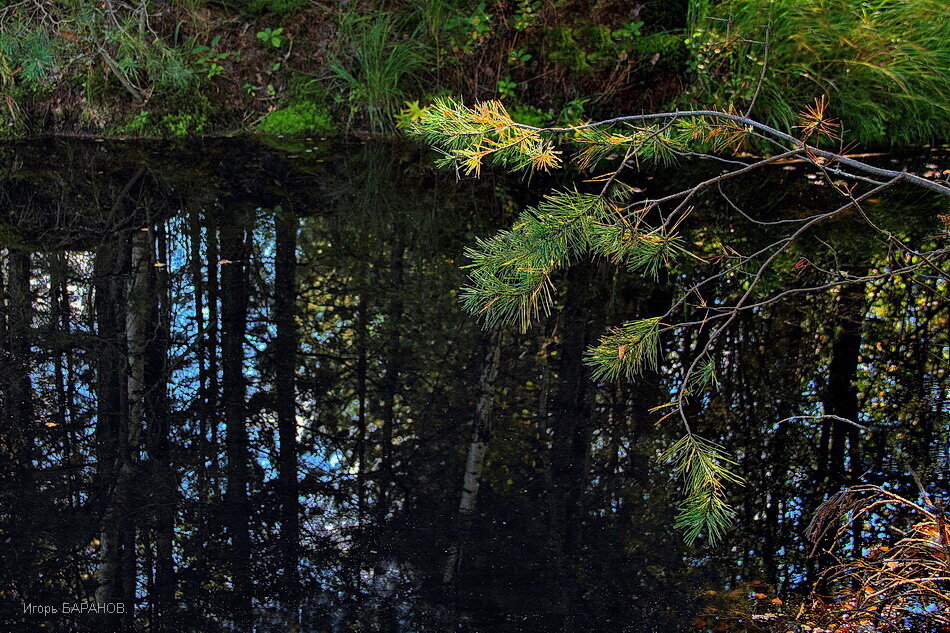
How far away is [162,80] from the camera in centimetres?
786

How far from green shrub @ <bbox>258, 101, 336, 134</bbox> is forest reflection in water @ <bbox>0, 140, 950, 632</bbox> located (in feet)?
9.93

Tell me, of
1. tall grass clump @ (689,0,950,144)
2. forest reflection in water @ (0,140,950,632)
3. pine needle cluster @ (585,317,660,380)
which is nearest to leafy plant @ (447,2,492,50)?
tall grass clump @ (689,0,950,144)

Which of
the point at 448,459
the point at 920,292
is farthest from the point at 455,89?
the point at 448,459

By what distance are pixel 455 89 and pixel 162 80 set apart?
9.13 feet

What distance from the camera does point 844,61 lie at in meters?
6.88

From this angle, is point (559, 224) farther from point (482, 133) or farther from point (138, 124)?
Result: point (138, 124)

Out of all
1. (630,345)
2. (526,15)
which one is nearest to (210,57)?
(526,15)

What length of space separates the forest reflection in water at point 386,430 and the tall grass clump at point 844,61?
2.09 m

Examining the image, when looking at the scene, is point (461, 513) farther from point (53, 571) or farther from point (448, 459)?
point (53, 571)

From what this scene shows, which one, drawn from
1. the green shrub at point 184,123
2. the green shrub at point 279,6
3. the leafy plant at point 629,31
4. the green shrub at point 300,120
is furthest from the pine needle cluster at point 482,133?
the green shrub at point 279,6

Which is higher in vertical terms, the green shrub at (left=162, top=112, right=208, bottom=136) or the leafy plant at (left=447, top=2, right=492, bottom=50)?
the leafy plant at (left=447, top=2, right=492, bottom=50)

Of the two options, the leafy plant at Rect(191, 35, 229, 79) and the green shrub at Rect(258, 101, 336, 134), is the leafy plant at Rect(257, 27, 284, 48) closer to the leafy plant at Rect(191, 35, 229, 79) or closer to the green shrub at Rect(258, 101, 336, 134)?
the leafy plant at Rect(191, 35, 229, 79)

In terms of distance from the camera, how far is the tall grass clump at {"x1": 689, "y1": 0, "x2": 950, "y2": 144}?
6.86 meters

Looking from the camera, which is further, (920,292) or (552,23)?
(552,23)
